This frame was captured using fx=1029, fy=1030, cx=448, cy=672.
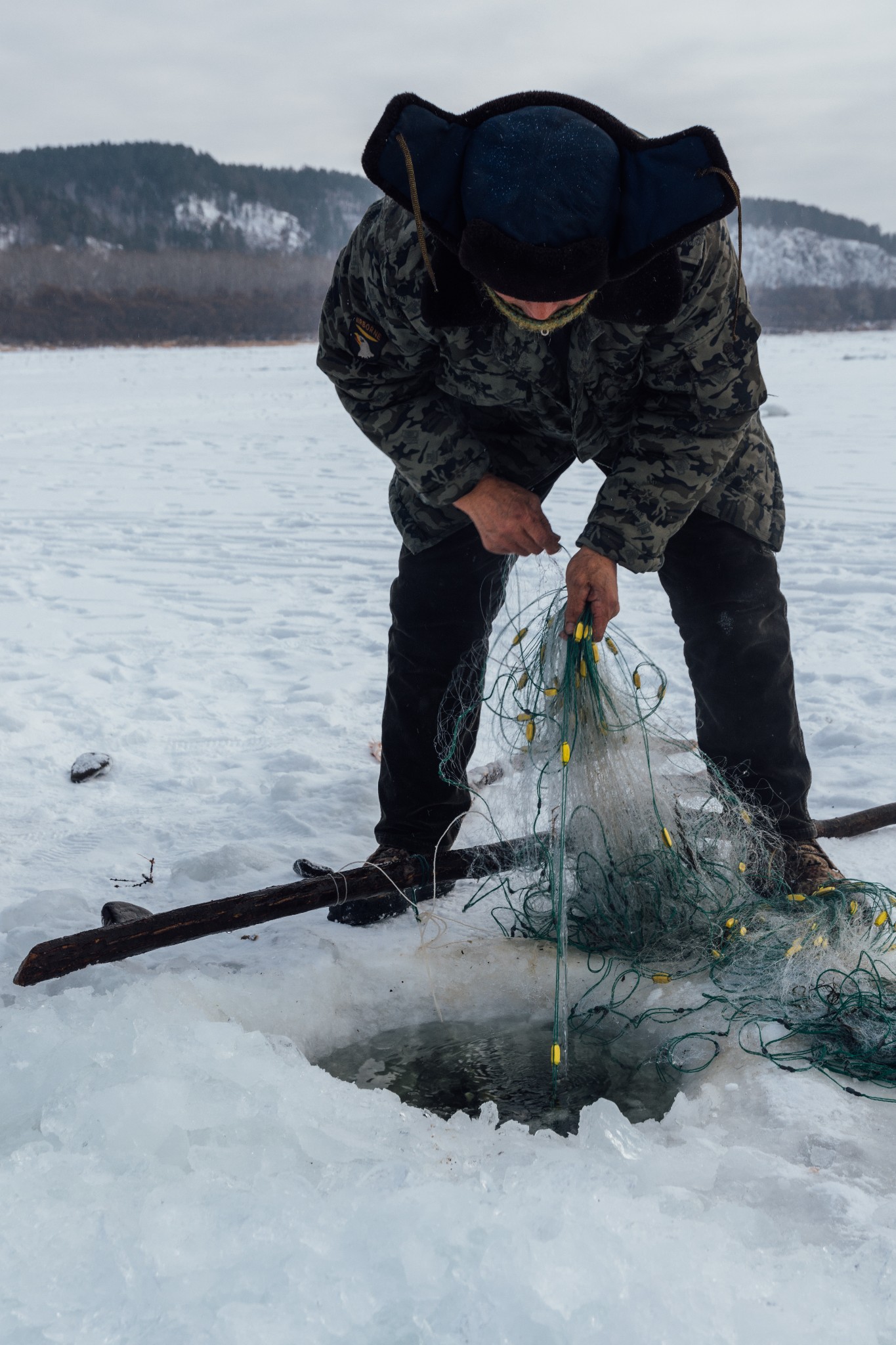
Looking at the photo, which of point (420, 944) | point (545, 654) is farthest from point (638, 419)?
point (420, 944)

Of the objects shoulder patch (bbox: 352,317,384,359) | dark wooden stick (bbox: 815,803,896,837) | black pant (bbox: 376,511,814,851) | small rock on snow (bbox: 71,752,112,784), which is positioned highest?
shoulder patch (bbox: 352,317,384,359)

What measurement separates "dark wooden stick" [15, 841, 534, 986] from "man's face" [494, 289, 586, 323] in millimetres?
1262

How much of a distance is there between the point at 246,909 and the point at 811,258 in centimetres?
12824

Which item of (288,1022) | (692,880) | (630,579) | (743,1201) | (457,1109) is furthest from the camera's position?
(630,579)

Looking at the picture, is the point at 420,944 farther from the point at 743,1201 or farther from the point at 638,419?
the point at 638,419

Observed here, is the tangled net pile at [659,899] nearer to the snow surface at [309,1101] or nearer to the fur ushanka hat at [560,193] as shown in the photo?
the snow surface at [309,1101]

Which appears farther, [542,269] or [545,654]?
[545,654]

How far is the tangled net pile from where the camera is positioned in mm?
2158

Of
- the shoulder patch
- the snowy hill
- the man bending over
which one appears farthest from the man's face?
the snowy hill

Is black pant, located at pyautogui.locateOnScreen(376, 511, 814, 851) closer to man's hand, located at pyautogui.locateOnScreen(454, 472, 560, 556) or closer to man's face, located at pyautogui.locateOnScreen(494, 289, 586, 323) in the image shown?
man's hand, located at pyautogui.locateOnScreen(454, 472, 560, 556)

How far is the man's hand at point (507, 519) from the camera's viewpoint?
8.11ft

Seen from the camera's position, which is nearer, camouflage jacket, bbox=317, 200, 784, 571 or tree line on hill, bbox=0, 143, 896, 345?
camouflage jacket, bbox=317, 200, 784, 571

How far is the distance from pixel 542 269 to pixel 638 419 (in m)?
0.63

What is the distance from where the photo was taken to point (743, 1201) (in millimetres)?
1618
